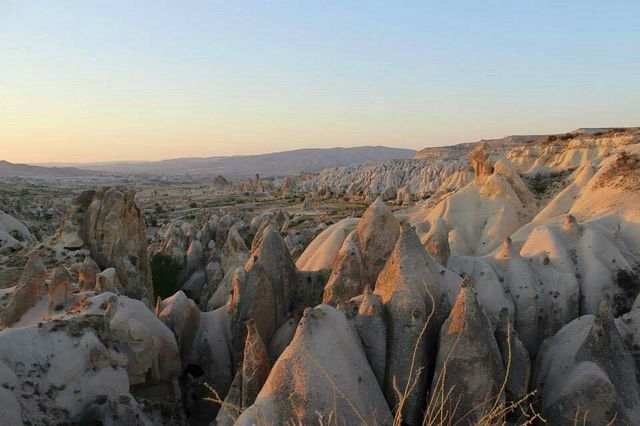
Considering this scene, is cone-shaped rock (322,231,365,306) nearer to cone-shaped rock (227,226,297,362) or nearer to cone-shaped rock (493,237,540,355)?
cone-shaped rock (227,226,297,362)

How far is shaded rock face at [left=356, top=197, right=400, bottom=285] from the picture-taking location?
9.91m

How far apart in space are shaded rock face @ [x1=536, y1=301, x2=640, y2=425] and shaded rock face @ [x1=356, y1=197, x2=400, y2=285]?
3359 mm

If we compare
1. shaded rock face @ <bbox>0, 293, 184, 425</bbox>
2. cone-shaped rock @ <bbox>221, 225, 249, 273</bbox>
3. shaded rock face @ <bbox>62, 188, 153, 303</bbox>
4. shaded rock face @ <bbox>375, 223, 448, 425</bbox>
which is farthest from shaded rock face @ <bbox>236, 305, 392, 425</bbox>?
cone-shaped rock @ <bbox>221, 225, 249, 273</bbox>

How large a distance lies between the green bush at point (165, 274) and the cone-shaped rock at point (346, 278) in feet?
32.1

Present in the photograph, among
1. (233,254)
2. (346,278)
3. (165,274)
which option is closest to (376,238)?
(346,278)

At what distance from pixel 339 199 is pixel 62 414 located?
57.8 meters

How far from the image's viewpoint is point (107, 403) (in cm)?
695

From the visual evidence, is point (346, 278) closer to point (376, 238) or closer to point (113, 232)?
point (376, 238)

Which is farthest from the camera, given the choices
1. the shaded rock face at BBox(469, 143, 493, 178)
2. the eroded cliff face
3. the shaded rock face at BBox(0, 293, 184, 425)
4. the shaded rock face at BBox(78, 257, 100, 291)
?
the shaded rock face at BBox(469, 143, 493, 178)

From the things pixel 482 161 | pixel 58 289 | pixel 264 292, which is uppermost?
pixel 482 161

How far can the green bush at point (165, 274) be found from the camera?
17.7m

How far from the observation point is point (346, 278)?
9.46 metres

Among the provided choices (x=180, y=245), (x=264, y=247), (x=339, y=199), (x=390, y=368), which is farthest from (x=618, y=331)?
(x=339, y=199)

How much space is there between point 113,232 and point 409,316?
8.82m
